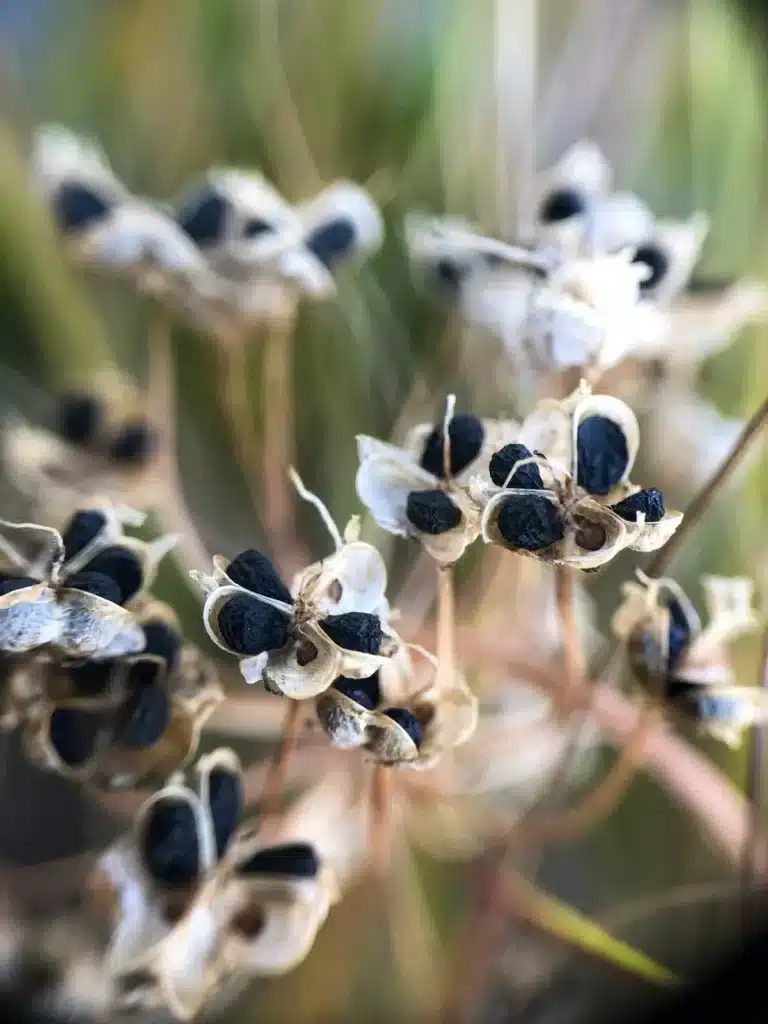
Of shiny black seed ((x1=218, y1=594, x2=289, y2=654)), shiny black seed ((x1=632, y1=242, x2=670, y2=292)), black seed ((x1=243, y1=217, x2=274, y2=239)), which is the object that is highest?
shiny black seed ((x1=632, y1=242, x2=670, y2=292))

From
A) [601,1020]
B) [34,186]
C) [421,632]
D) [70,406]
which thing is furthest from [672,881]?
[34,186]

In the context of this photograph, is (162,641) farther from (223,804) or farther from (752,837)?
(752,837)

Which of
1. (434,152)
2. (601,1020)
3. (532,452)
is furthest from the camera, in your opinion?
(434,152)

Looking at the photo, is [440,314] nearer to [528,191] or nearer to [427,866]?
[528,191]

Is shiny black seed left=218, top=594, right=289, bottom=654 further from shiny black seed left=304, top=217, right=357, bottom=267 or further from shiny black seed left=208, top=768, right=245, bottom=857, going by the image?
shiny black seed left=304, top=217, right=357, bottom=267

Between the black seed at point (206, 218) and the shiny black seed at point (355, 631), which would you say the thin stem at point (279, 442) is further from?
the shiny black seed at point (355, 631)

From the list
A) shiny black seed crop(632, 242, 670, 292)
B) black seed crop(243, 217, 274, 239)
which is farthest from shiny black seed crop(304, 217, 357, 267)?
shiny black seed crop(632, 242, 670, 292)
